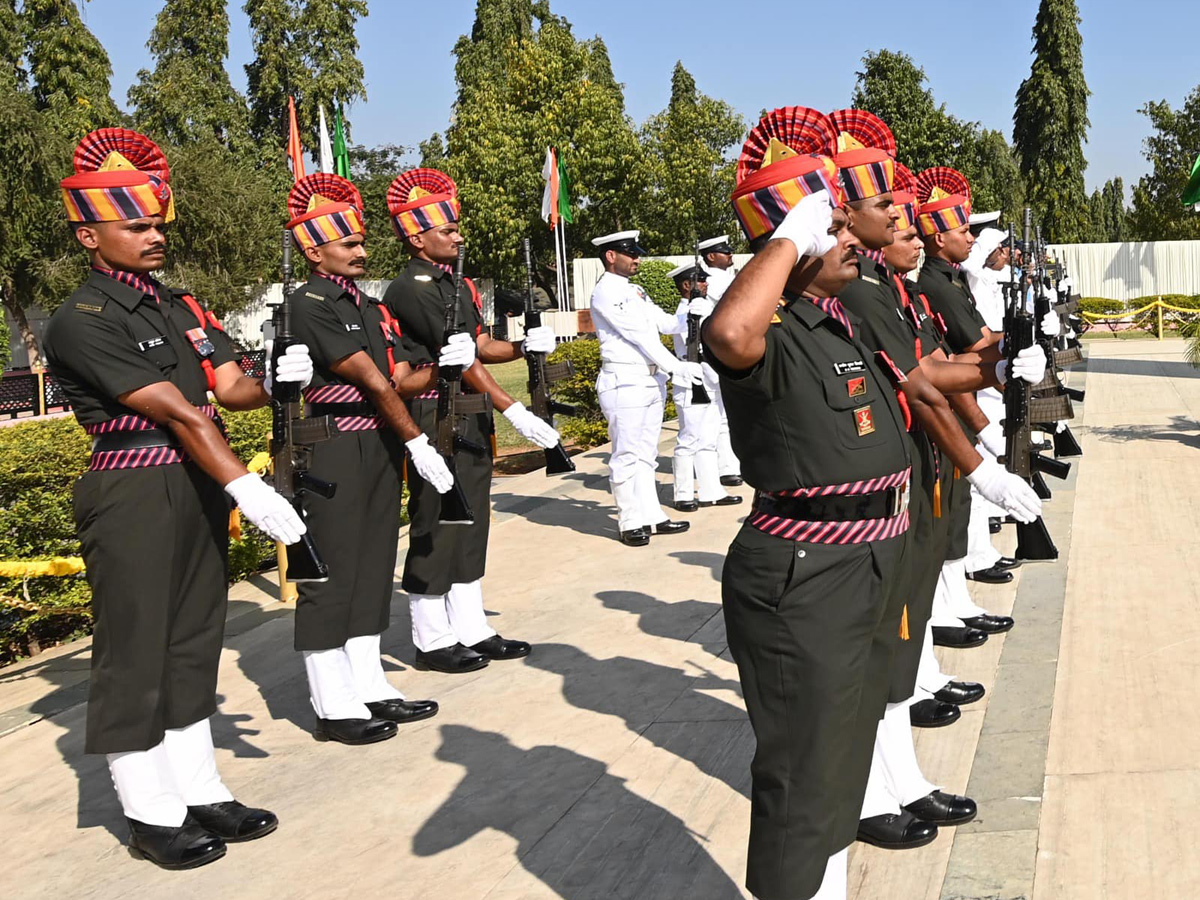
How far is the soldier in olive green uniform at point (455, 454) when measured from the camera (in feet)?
20.3

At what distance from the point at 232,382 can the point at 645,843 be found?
222 cm

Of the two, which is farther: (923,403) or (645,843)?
(645,843)

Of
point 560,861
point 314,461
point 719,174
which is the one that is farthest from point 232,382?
point 719,174

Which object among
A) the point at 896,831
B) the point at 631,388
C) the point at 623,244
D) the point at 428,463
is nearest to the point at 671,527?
the point at 631,388

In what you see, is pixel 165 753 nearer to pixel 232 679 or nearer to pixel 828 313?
pixel 232 679

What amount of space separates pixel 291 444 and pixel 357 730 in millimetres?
1289

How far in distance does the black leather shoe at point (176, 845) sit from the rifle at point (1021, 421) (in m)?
2.99

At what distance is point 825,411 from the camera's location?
10.0 ft

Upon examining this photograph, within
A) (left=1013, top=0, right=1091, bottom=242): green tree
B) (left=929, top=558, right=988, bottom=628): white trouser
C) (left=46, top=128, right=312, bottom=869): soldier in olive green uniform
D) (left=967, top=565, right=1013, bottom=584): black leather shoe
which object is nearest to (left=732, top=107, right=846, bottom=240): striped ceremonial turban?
(left=46, top=128, right=312, bottom=869): soldier in olive green uniform

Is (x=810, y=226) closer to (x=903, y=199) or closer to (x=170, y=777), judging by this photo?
(x=903, y=199)

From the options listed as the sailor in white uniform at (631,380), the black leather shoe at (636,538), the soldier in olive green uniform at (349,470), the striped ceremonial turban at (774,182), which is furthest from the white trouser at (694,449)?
the striped ceremonial turban at (774,182)

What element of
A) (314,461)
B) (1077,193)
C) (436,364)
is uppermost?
(1077,193)

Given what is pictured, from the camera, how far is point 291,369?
4.60 meters

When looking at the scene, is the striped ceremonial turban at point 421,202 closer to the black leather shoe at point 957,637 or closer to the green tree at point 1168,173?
the black leather shoe at point 957,637
